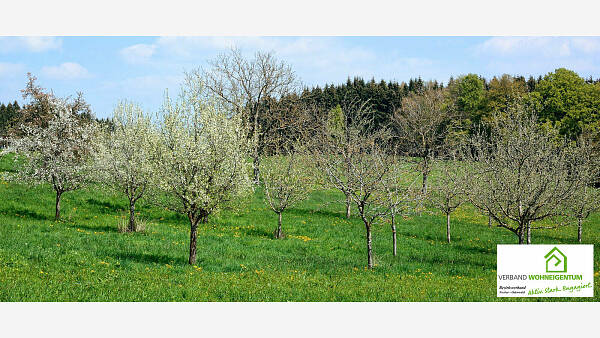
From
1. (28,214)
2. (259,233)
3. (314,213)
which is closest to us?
(28,214)

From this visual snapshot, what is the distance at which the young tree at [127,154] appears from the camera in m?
21.4

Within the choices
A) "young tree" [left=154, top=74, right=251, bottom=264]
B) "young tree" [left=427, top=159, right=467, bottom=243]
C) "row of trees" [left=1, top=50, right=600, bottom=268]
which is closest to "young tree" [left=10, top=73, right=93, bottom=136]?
"row of trees" [left=1, top=50, right=600, bottom=268]

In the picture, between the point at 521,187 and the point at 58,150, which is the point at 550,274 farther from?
the point at 58,150

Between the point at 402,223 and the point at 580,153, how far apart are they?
11.9 meters

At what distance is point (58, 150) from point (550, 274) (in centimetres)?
2390

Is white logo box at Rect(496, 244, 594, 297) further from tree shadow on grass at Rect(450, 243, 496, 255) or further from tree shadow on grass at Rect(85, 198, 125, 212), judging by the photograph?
tree shadow on grass at Rect(85, 198, 125, 212)

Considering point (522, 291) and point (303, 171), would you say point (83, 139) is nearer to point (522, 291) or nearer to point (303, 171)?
point (303, 171)

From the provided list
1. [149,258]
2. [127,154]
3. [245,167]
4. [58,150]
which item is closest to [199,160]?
[245,167]

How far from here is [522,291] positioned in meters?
11.2

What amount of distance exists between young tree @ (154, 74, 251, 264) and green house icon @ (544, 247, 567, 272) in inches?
399

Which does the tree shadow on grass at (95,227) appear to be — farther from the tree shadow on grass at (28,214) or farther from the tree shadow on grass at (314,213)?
the tree shadow on grass at (314,213)

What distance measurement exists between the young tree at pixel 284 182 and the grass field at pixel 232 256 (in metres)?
1.89

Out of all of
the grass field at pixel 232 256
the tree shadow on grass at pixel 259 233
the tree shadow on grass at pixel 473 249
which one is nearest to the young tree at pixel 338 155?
the grass field at pixel 232 256

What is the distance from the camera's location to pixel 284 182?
24.0 m
